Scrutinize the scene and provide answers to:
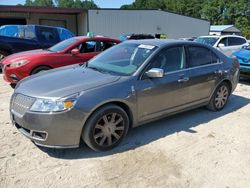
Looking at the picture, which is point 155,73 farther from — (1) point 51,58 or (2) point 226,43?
(2) point 226,43

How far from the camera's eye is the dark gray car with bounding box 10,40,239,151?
3.30m

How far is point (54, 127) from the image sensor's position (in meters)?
3.25

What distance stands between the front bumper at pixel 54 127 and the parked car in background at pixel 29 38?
6.90 meters

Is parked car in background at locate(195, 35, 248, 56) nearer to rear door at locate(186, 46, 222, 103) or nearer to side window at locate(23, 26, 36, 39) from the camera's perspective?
rear door at locate(186, 46, 222, 103)

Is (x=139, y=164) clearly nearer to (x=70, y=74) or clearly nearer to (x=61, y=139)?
(x=61, y=139)

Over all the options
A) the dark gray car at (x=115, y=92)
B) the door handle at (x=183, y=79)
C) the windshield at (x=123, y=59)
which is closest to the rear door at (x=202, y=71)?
the dark gray car at (x=115, y=92)

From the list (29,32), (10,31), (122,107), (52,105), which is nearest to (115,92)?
(122,107)

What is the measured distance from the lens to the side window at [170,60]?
13.8ft

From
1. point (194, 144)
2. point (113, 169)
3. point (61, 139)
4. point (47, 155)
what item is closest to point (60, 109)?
point (61, 139)

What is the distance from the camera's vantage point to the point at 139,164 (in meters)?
3.42

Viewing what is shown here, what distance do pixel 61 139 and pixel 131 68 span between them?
60.3 inches

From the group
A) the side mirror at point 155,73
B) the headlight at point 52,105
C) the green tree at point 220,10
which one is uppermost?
the green tree at point 220,10

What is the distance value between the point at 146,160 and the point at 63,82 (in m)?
1.60

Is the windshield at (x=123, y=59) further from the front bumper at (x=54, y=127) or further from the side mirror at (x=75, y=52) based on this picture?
the side mirror at (x=75, y=52)
